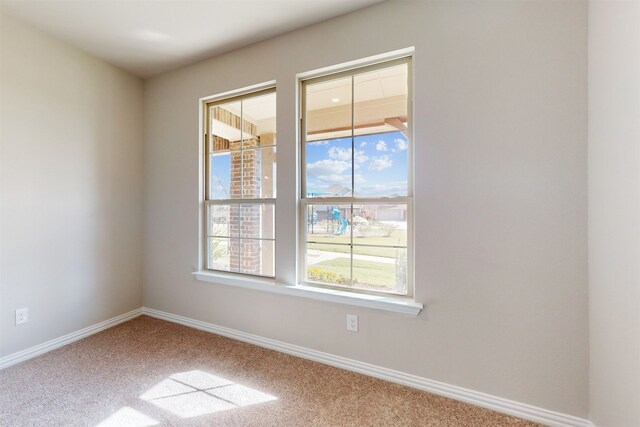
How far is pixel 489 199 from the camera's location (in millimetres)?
1640

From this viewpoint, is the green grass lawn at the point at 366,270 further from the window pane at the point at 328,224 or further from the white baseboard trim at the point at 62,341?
the white baseboard trim at the point at 62,341

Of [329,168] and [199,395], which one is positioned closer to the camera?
[199,395]

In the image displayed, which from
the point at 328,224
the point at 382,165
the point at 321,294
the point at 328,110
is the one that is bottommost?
the point at 321,294

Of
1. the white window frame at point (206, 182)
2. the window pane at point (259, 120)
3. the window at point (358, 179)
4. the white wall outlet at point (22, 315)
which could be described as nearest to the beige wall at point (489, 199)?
the window at point (358, 179)

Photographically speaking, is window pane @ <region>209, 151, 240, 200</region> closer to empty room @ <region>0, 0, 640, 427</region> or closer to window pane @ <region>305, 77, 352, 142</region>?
empty room @ <region>0, 0, 640, 427</region>

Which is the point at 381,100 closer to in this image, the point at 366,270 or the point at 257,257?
the point at 366,270

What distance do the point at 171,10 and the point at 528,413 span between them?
341cm

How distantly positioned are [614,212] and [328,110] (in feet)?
5.84

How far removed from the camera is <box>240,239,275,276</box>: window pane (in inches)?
96.9

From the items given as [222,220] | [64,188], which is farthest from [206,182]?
[64,188]

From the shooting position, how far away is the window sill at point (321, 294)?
5.98 ft

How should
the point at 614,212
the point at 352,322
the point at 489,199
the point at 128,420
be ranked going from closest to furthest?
the point at 614,212, the point at 128,420, the point at 489,199, the point at 352,322

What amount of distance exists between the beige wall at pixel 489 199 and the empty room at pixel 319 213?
0.04 ft

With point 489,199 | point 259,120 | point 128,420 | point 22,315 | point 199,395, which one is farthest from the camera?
point 259,120
